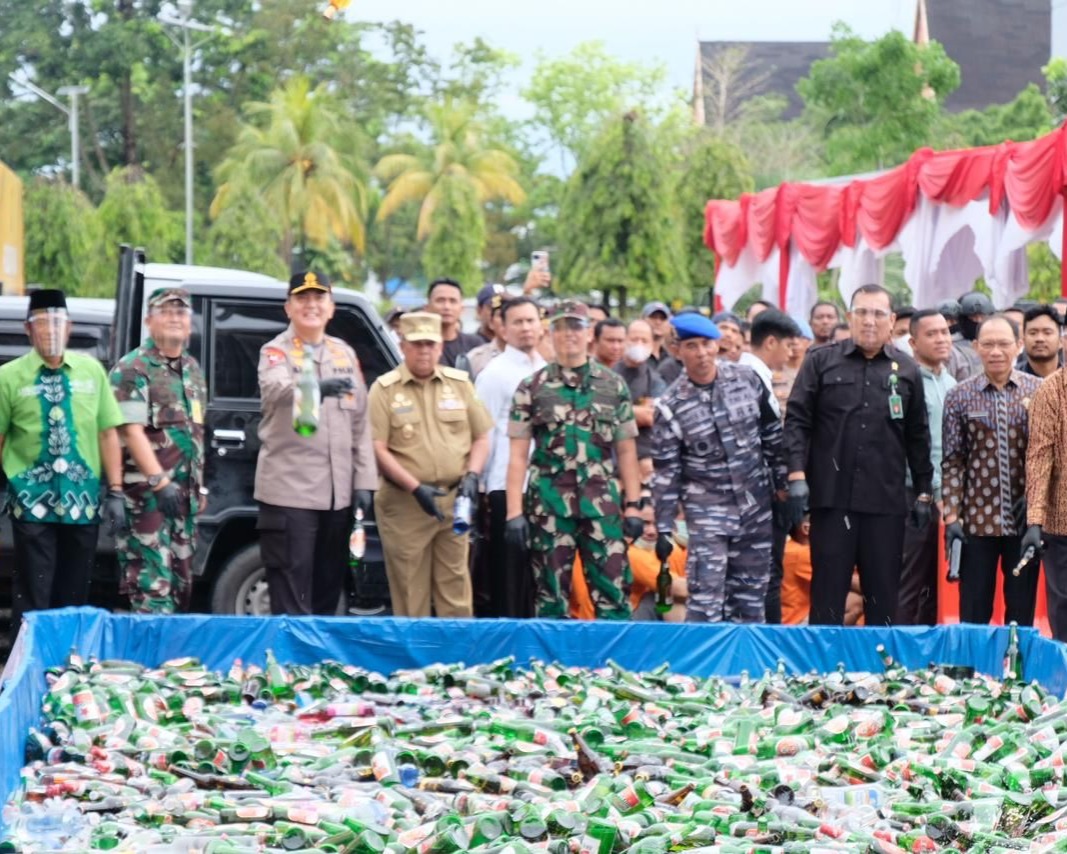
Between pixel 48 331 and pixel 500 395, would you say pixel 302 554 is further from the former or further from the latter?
pixel 48 331

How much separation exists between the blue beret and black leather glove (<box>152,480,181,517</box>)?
2589mm

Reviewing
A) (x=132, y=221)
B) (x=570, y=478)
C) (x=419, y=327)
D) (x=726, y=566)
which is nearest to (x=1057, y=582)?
(x=726, y=566)

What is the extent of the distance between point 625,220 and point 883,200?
2071 centimetres

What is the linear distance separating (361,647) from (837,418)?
275cm

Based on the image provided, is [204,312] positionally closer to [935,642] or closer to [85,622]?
[85,622]

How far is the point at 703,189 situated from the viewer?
39875 mm

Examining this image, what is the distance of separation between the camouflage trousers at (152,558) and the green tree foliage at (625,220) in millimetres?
29053

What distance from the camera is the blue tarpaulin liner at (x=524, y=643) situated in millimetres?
7539

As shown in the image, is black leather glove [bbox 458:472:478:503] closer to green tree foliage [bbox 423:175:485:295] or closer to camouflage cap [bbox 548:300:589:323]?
camouflage cap [bbox 548:300:589:323]

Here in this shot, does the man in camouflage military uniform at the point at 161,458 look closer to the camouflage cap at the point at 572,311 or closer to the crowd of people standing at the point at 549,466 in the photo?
the crowd of people standing at the point at 549,466

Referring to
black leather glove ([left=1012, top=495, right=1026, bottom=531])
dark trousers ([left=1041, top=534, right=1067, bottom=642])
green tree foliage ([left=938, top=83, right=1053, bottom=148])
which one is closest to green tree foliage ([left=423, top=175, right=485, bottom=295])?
green tree foliage ([left=938, top=83, right=1053, bottom=148])

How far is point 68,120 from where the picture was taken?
6184cm

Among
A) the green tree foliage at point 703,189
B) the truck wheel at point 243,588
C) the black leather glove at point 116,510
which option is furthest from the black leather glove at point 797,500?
the green tree foliage at point 703,189

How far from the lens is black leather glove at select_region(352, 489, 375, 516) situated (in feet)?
28.9
